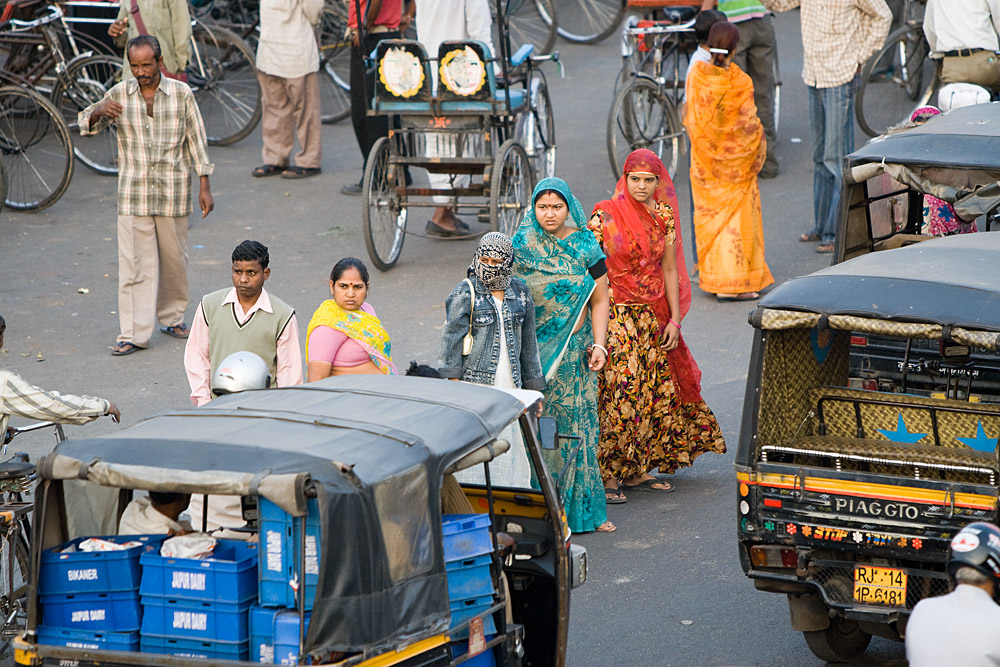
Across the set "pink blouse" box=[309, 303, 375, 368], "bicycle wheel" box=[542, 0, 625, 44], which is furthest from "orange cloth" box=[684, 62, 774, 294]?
"bicycle wheel" box=[542, 0, 625, 44]

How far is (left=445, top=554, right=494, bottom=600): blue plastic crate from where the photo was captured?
4.19 meters

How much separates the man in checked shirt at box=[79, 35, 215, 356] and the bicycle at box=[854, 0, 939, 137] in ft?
22.3

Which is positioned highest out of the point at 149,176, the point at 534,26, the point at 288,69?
the point at 534,26

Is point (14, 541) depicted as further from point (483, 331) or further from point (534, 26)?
point (534, 26)

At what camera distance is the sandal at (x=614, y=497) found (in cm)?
724

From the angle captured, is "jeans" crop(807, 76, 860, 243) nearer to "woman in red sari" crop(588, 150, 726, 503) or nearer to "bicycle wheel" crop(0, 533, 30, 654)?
"woman in red sari" crop(588, 150, 726, 503)

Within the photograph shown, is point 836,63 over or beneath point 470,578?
over

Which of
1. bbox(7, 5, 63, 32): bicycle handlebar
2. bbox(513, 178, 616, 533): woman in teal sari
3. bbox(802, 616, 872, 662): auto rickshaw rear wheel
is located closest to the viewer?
bbox(802, 616, 872, 662): auto rickshaw rear wheel

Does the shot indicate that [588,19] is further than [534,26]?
Yes

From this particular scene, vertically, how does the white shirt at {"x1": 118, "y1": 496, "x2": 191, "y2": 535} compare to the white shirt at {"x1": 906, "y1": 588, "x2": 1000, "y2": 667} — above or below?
above

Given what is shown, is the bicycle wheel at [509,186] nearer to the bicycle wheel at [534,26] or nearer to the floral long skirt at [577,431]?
the floral long skirt at [577,431]

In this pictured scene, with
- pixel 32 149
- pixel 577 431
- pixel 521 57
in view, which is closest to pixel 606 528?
pixel 577 431

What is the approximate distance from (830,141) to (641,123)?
6.22ft

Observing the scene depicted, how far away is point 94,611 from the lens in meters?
3.96
